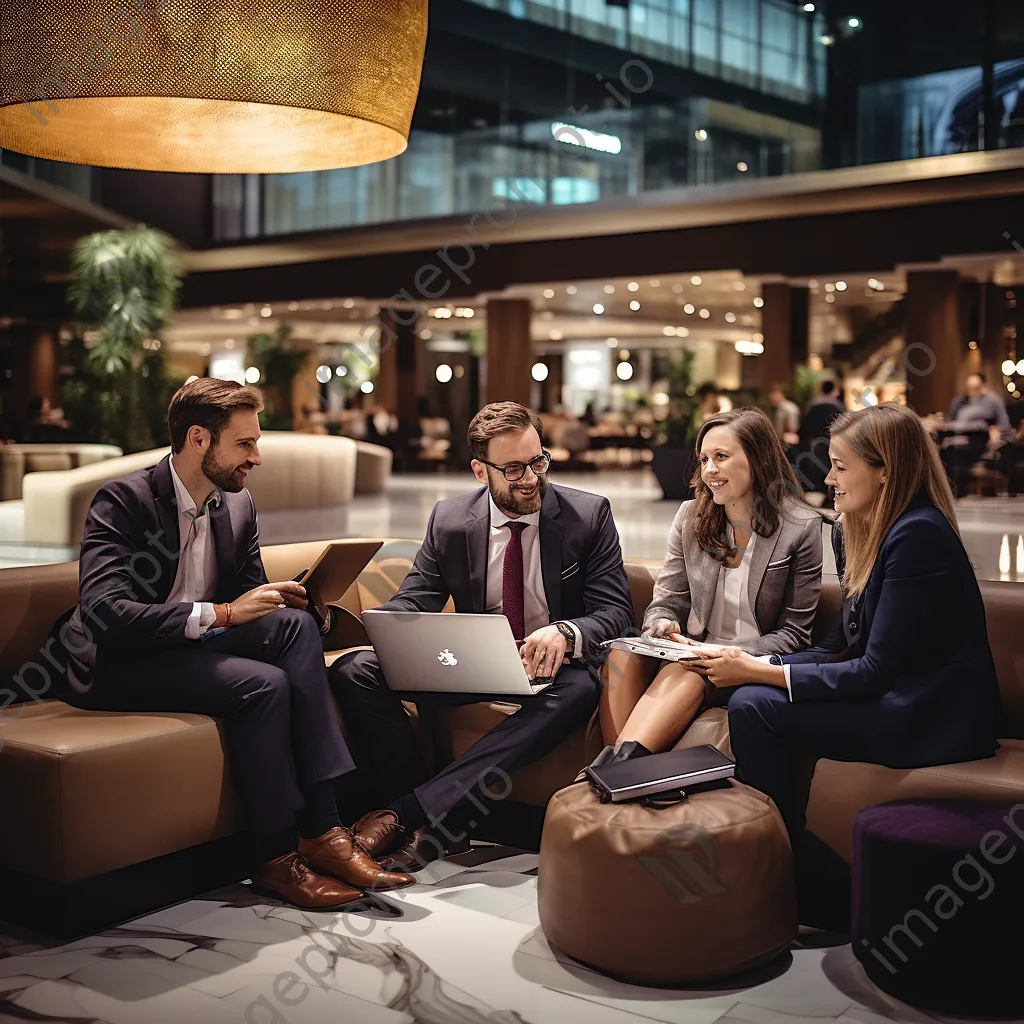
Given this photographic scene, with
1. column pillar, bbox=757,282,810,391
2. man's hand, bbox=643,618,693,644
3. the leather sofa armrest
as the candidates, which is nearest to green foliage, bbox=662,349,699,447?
column pillar, bbox=757,282,810,391

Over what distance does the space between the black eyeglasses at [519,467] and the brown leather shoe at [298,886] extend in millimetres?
1224

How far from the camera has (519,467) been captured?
11.6 feet

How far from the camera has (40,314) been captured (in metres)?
22.2

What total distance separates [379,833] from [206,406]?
4.20 feet

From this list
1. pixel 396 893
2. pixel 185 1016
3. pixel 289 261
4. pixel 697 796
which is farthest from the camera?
pixel 289 261

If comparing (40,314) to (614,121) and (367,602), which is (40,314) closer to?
(614,121)

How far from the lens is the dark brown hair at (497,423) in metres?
3.47

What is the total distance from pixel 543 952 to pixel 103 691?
1.36 metres

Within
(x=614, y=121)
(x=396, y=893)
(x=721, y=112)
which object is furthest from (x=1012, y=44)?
(x=396, y=893)

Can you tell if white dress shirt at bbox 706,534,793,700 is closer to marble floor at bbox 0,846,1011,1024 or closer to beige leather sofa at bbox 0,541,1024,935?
beige leather sofa at bbox 0,541,1024,935

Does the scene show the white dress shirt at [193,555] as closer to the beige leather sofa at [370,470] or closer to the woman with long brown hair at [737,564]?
the woman with long brown hair at [737,564]

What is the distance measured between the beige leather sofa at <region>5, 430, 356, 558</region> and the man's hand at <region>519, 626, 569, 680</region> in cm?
511

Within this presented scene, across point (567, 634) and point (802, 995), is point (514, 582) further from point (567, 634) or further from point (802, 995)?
point (802, 995)

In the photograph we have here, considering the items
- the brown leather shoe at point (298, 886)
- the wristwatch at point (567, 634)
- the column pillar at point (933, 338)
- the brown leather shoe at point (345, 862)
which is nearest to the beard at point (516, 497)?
the wristwatch at point (567, 634)
